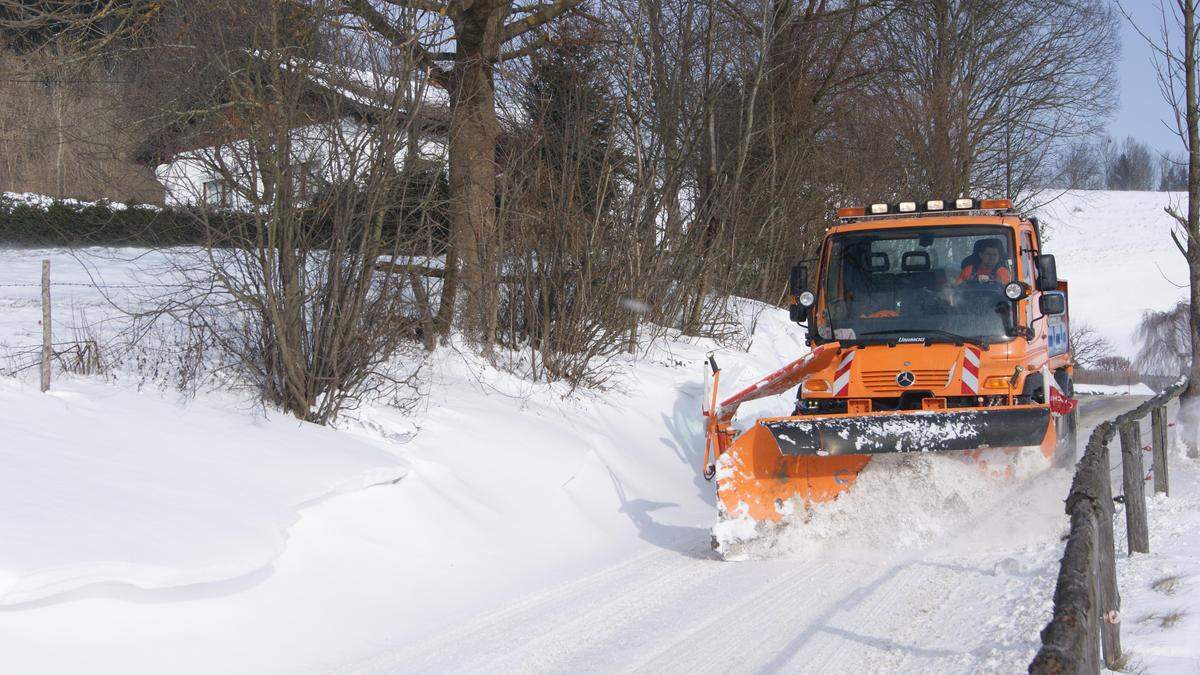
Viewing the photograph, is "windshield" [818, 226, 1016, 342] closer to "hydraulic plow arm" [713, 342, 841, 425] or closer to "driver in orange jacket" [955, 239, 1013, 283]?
"driver in orange jacket" [955, 239, 1013, 283]

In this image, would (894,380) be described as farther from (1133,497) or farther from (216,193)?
(216,193)

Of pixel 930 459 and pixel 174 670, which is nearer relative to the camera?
pixel 174 670

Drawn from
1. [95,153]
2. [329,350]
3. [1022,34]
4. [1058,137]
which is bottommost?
[329,350]

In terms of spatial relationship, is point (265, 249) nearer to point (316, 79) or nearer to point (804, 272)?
point (316, 79)

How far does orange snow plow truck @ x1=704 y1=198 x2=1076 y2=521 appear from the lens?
7.72 metres

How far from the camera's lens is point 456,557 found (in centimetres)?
769

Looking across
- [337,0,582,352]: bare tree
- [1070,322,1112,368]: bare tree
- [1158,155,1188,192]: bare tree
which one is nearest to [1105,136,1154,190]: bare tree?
[1158,155,1188,192]: bare tree

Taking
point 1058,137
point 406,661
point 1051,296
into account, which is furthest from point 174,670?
point 1058,137

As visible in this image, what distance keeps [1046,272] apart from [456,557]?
5133mm

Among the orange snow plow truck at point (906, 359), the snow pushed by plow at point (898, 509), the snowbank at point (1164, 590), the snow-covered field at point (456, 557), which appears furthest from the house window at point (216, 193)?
the snowbank at point (1164, 590)

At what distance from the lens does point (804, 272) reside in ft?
29.8

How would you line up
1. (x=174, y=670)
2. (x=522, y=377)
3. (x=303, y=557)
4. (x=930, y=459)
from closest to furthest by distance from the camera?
(x=174, y=670)
(x=303, y=557)
(x=930, y=459)
(x=522, y=377)

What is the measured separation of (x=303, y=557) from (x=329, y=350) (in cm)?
259

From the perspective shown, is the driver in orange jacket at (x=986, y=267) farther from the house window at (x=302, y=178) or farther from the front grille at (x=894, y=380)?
the house window at (x=302, y=178)
